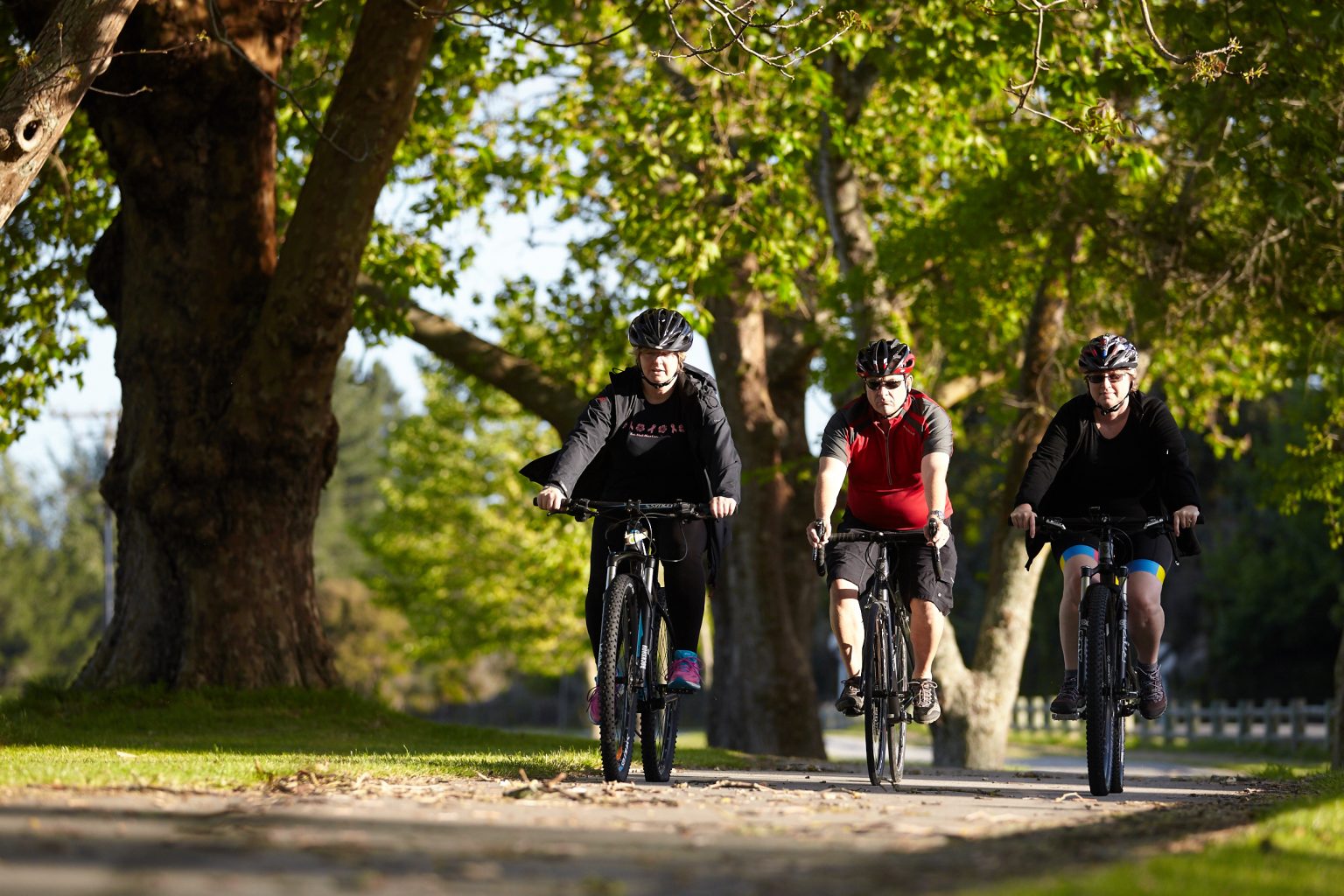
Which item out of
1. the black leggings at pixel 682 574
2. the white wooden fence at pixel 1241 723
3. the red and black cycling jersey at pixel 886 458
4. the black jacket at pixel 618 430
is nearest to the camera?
the black jacket at pixel 618 430

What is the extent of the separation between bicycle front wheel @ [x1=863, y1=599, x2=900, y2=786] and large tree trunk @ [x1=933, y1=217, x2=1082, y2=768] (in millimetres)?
9611

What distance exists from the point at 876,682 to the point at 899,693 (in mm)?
194

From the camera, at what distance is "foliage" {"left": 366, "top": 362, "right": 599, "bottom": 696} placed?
43.2 metres

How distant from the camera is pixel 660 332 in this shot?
8062mm

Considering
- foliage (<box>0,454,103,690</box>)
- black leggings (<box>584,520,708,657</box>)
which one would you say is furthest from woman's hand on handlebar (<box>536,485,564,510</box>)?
foliage (<box>0,454,103,690</box>)

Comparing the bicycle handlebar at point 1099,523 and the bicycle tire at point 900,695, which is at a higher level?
the bicycle handlebar at point 1099,523

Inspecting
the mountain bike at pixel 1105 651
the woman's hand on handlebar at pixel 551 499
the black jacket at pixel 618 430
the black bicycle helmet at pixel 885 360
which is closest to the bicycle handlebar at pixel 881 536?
the black jacket at pixel 618 430

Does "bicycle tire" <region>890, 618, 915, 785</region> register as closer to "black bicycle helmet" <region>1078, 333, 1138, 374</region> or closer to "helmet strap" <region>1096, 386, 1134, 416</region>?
"helmet strap" <region>1096, 386, 1134, 416</region>

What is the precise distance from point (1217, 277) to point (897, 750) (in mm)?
9868

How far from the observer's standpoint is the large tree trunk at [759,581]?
58.7 ft

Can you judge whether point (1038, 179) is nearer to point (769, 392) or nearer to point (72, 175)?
point (769, 392)

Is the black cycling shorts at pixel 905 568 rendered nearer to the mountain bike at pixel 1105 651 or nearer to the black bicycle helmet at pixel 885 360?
the mountain bike at pixel 1105 651

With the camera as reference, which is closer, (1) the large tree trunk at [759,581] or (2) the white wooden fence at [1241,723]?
(1) the large tree trunk at [759,581]

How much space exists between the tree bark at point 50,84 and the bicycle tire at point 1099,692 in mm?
5739
